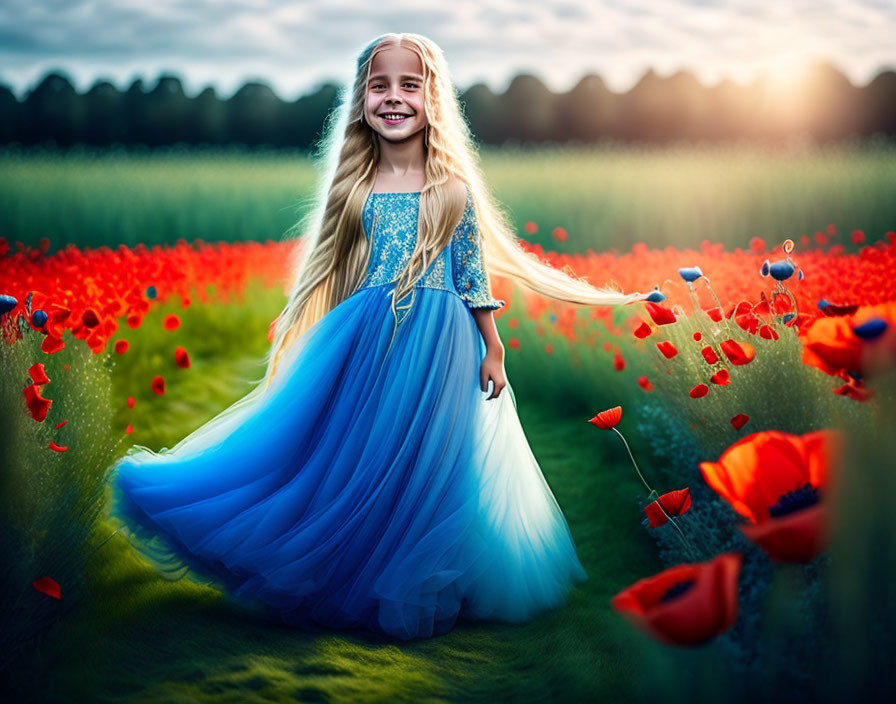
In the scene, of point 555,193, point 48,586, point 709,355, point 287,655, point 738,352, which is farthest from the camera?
point 555,193

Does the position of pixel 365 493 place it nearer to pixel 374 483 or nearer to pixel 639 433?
pixel 374 483

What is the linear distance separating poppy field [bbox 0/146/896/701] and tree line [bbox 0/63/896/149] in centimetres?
56

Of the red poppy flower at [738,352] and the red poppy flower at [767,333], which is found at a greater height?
the red poppy flower at [767,333]

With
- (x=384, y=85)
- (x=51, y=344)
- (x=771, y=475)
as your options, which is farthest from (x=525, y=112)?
(x=771, y=475)

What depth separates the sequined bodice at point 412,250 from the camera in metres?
2.45

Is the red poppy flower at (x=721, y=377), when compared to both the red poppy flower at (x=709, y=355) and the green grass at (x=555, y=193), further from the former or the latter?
the green grass at (x=555, y=193)

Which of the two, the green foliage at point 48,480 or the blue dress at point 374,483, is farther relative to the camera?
the blue dress at point 374,483

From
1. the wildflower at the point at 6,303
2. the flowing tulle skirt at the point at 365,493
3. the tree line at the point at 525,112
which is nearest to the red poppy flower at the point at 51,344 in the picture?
the wildflower at the point at 6,303

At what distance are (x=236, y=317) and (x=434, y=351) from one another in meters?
2.81

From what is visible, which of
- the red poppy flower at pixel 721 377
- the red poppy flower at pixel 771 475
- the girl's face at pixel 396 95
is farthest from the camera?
the girl's face at pixel 396 95

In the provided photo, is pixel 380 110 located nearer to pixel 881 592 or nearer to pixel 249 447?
pixel 249 447

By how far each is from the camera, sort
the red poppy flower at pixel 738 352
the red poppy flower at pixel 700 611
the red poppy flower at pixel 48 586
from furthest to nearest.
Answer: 1. the red poppy flower at pixel 738 352
2. the red poppy flower at pixel 48 586
3. the red poppy flower at pixel 700 611

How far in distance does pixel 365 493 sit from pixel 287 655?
0.43m

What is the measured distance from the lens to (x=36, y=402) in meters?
2.02
